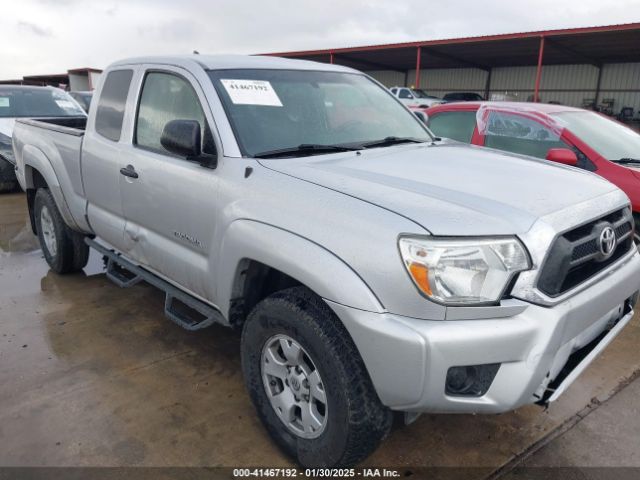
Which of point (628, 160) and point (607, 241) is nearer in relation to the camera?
point (607, 241)

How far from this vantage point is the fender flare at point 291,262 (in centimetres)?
196

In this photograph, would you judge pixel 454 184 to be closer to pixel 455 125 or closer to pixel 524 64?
pixel 455 125

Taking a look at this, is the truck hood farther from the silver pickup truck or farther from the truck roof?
the truck roof

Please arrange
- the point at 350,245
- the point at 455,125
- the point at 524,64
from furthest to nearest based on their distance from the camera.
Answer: the point at 524,64 < the point at 455,125 < the point at 350,245

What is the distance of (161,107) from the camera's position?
3.24 meters

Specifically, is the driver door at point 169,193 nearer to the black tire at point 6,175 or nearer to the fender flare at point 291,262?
the fender flare at point 291,262

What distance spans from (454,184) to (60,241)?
11.9ft

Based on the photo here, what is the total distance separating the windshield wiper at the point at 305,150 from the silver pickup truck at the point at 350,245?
0.01 m

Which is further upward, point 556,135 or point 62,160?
point 556,135

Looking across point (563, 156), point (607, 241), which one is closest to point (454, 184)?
point (607, 241)

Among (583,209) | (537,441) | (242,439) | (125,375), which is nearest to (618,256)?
(583,209)

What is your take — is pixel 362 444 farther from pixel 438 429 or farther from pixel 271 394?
pixel 438 429

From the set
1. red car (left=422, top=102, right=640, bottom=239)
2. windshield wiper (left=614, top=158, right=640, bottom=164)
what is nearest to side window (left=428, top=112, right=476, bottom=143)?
red car (left=422, top=102, right=640, bottom=239)

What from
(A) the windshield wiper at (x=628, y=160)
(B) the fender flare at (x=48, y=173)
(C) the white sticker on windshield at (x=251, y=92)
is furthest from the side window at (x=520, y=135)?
(B) the fender flare at (x=48, y=173)
